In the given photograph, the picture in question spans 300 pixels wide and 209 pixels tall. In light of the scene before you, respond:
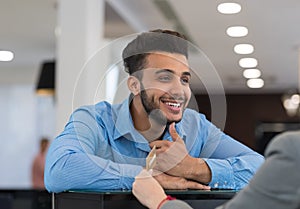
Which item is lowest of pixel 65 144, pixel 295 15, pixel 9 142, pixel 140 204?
pixel 140 204

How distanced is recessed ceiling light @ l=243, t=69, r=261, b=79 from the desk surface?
18.4 ft

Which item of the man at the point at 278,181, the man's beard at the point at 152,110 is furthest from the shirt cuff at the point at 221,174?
the man at the point at 278,181

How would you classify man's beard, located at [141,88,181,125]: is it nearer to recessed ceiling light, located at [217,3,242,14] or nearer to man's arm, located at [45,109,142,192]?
man's arm, located at [45,109,142,192]

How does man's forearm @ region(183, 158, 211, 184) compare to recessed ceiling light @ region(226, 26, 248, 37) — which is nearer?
man's forearm @ region(183, 158, 211, 184)

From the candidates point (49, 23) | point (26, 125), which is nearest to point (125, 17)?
point (49, 23)

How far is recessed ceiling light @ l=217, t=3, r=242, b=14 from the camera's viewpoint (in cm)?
380

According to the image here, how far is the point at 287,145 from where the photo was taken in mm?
713

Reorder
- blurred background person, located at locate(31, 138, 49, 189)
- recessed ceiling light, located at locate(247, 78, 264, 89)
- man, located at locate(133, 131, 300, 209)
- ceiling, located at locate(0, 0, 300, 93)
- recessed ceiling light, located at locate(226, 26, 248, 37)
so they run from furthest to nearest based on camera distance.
→ 1. recessed ceiling light, located at locate(247, 78, 264, 89)
2. blurred background person, located at locate(31, 138, 49, 189)
3. recessed ceiling light, located at locate(226, 26, 248, 37)
4. ceiling, located at locate(0, 0, 300, 93)
5. man, located at locate(133, 131, 300, 209)

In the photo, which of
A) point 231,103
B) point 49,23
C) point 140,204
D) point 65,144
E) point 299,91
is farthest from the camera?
point 231,103

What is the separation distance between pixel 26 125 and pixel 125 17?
7.96ft

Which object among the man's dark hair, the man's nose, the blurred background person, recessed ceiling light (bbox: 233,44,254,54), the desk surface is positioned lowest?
the desk surface

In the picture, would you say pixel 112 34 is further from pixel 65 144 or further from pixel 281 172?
pixel 281 172

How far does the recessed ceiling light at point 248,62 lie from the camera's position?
5828 mm

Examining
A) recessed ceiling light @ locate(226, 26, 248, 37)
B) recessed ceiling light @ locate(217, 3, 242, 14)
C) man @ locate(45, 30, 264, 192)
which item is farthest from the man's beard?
recessed ceiling light @ locate(226, 26, 248, 37)
